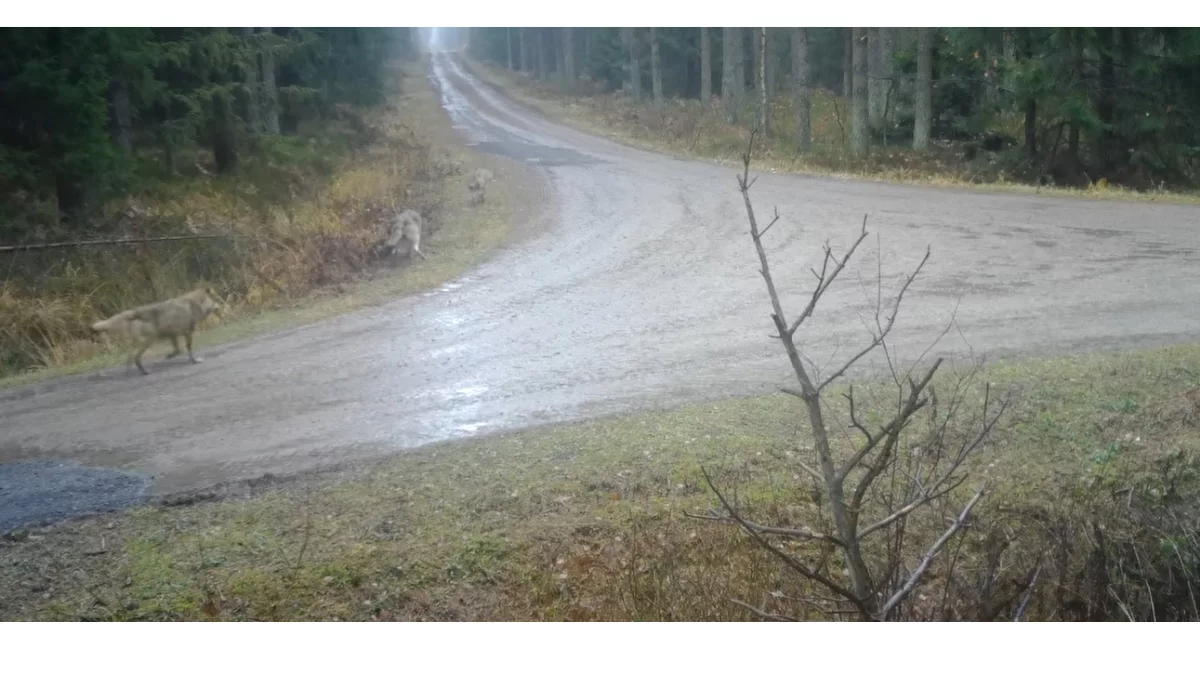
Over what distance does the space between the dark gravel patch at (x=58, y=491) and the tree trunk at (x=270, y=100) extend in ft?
4.78

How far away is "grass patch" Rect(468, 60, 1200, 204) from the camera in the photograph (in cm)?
396

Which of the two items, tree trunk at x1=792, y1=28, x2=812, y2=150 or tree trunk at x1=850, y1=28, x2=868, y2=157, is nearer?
tree trunk at x1=792, y1=28, x2=812, y2=150

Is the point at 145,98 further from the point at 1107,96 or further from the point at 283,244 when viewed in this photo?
the point at 1107,96

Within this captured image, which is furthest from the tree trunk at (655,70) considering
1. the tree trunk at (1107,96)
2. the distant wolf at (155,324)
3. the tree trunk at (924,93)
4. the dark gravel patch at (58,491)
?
the dark gravel patch at (58,491)

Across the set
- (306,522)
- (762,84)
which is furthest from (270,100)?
(762,84)

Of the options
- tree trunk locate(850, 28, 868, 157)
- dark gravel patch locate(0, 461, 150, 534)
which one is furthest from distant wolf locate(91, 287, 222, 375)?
tree trunk locate(850, 28, 868, 157)

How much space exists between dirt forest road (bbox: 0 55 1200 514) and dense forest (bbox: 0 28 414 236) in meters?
0.51

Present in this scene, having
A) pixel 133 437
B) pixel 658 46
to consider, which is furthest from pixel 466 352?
pixel 658 46

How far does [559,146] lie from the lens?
4.75 metres

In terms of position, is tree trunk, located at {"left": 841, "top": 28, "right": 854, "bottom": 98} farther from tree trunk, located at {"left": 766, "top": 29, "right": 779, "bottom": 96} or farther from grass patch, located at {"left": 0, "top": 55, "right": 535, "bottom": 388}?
grass patch, located at {"left": 0, "top": 55, "right": 535, "bottom": 388}

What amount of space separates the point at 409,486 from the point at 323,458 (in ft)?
1.02

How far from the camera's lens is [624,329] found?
3.42 meters

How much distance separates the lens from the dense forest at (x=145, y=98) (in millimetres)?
3076

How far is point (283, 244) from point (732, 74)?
228 cm
